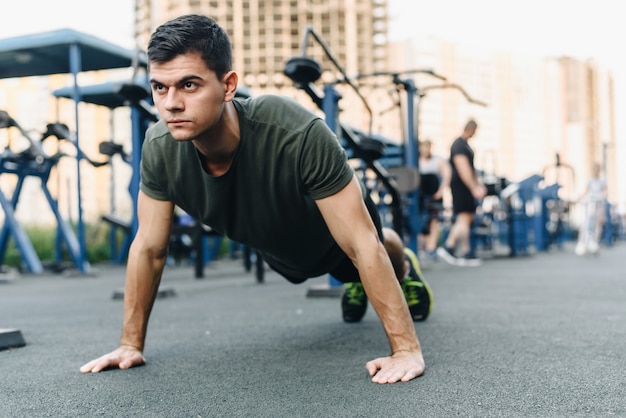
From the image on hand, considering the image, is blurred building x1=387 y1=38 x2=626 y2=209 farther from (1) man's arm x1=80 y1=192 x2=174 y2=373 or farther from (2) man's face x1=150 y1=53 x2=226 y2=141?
(2) man's face x1=150 y1=53 x2=226 y2=141

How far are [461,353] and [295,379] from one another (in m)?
0.49

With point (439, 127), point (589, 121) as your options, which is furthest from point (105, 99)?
point (439, 127)

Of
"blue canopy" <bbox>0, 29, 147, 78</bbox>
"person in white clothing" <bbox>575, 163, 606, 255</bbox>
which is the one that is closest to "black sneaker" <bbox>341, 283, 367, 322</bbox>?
"blue canopy" <bbox>0, 29, 147, 78</bbox>

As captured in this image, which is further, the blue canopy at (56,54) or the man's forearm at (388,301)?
A: the blue canopy at (56,54)

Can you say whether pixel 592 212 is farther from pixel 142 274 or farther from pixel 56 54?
pixel 142 274

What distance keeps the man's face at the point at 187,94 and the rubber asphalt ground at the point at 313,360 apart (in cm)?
54

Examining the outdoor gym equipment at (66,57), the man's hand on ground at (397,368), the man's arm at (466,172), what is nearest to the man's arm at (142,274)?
the man's hand on ground at (397,368)

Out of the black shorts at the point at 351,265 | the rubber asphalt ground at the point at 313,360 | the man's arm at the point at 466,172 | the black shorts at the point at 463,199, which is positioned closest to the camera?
the rubber asphalt ground at the point at 313,360

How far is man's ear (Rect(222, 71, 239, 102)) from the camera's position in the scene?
1.40 meters

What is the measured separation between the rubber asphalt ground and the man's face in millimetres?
539

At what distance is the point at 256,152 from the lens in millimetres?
1499

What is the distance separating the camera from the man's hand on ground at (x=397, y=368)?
1.40 metres

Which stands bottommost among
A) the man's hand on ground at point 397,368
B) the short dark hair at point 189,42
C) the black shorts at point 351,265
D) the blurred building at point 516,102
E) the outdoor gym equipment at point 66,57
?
the man's hand on ground at point 397,368

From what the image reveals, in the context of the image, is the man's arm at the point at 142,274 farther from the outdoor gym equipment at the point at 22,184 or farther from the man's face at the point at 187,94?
the outdoor gym equipment at the point at 22,184
